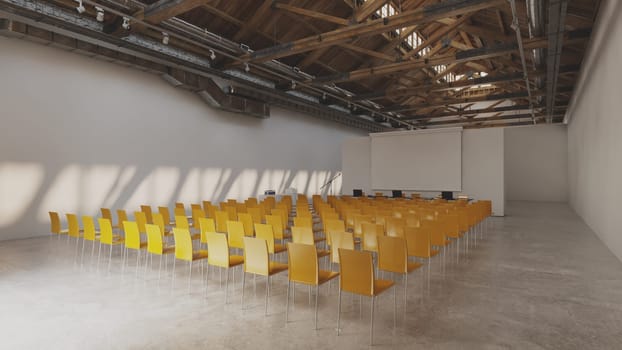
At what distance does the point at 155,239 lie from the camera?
575 cm

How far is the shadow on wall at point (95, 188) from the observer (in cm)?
920

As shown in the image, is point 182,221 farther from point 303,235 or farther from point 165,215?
point 303,235

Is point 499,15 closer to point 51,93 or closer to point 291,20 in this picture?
point 291,20

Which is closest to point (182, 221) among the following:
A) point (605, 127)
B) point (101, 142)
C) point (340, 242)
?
point (340, 242)

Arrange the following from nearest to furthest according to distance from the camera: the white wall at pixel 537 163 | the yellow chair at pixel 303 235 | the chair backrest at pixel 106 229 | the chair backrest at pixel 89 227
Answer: the yellow chair at pixel 303 235 → the chair backrest at pixel 106 229 → the chair backrest at pixel 89 227 → the white wall at pixel 537 163

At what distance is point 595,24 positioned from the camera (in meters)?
8.88

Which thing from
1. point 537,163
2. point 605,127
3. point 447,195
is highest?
point 605,127

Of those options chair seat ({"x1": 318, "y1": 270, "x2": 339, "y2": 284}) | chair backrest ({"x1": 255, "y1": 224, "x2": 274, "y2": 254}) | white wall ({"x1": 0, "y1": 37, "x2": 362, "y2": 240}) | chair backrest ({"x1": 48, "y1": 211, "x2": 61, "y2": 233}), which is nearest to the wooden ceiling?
white wall ({"x1": 0, "y1": 37, "x2": 362, "y2": 240})

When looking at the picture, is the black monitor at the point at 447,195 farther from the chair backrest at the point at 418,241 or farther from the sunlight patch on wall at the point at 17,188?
the sunlight patch on wall at the point at 17,188

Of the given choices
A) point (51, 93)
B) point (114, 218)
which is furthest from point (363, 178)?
point (51, 93)

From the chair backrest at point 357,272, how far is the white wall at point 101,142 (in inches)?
370

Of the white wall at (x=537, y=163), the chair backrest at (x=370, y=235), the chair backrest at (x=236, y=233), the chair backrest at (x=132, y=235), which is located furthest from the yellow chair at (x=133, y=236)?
the white wall at (x=537, y=163)

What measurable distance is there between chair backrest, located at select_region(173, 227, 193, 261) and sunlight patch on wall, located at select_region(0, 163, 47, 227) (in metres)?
6.56

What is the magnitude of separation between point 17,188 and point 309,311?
29.3 ft
